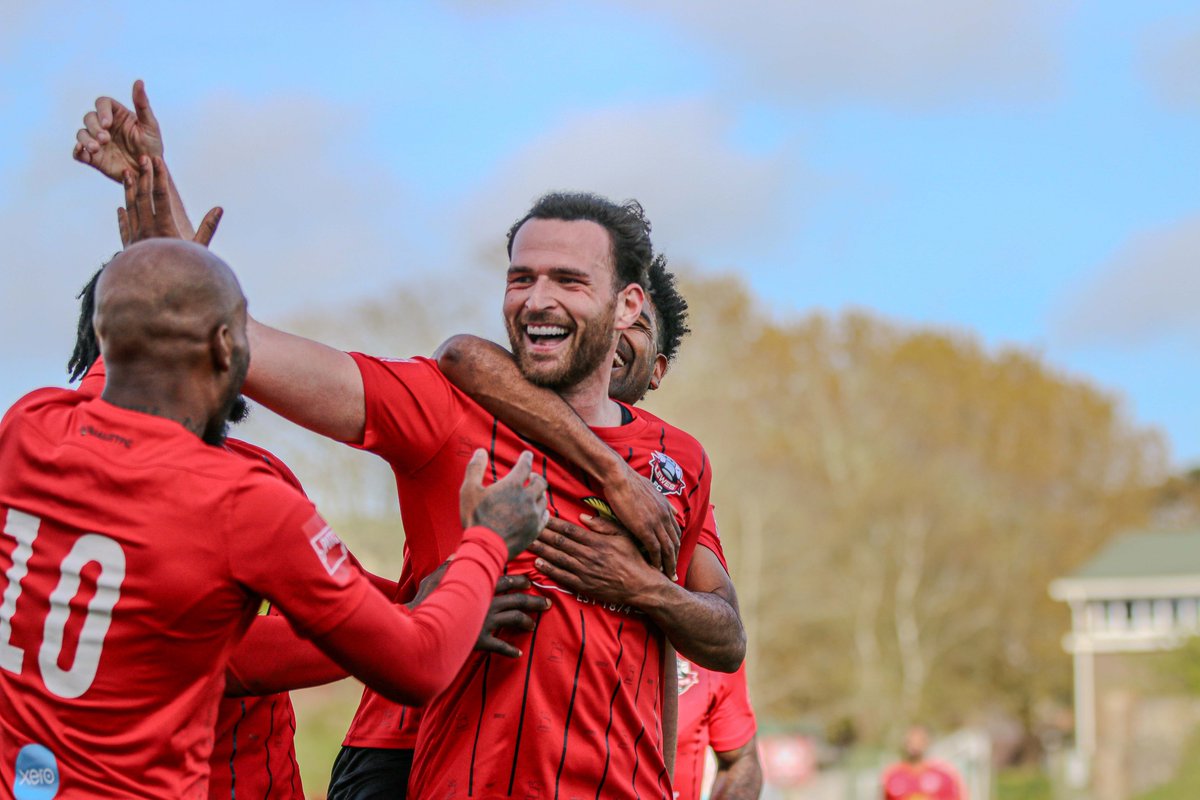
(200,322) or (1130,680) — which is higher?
(1130,680)

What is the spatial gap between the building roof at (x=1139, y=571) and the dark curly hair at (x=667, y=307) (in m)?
51.7

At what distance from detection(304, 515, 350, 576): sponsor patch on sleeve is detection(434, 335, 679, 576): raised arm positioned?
1053mm

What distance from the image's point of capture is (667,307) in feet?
18.9

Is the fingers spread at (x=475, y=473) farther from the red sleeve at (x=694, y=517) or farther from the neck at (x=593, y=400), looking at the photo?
the red sleeve at (x=694, y=517)

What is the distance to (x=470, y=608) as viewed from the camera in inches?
134

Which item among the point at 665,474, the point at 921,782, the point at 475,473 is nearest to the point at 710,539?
the point at 665,474

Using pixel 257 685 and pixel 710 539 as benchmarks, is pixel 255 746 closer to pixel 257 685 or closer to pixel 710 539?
pixel 257 685

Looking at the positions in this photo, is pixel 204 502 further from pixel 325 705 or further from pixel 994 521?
pixel 994 521

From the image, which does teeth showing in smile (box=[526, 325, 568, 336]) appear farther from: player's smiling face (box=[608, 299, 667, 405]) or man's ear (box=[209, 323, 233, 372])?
man's ear (box=[209, 323, 233, 372])

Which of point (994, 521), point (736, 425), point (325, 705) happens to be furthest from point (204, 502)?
point (994, 521)

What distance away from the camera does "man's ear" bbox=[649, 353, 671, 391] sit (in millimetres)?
5583

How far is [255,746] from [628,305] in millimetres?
1639

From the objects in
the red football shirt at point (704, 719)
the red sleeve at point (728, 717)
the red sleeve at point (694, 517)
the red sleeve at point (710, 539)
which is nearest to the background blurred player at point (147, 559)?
the red sleeve at point (694, 517)

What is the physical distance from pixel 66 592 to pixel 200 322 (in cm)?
59
